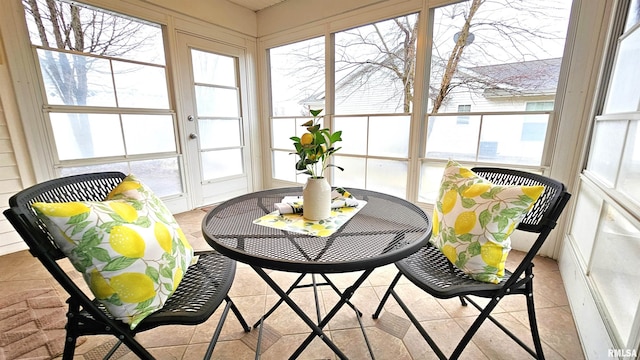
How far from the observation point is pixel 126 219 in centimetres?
87

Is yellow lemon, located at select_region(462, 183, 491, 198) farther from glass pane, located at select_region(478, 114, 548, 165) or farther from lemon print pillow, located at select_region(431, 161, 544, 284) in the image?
glass pane, located at select_region(478, 114, 548, 165)

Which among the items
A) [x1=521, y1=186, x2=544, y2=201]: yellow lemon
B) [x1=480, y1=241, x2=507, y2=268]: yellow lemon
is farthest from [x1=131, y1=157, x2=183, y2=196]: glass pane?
[x1=521, y1=186, x2=544, y2=201]: yellow lemon

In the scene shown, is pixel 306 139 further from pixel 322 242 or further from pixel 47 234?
pixel 47 234

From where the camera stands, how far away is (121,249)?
2.69 ft

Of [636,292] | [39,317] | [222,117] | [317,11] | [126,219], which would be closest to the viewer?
[126,219]

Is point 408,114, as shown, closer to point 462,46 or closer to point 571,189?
point 462,46

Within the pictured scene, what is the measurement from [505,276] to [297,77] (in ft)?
10.2

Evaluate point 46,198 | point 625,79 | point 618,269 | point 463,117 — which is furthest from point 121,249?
point 463,117

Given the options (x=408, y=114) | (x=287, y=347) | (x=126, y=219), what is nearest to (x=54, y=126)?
(x=126, y=219)

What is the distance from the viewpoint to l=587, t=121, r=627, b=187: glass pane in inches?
52.7

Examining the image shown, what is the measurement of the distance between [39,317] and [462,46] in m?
3.51

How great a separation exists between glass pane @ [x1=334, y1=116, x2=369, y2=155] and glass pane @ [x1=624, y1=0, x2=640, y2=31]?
6.27ft

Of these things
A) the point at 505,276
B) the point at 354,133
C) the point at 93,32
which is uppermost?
the point at 93,32

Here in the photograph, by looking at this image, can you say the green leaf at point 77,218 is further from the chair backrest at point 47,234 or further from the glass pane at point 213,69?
the glass pane at point 213,69
